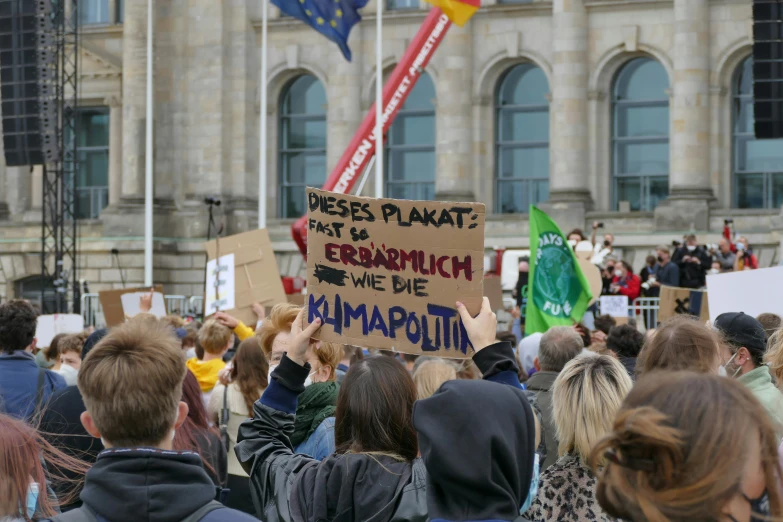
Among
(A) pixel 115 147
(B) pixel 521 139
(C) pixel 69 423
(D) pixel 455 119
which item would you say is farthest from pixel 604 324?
(A) pixel 115 147

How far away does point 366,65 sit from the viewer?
31516 millimetres

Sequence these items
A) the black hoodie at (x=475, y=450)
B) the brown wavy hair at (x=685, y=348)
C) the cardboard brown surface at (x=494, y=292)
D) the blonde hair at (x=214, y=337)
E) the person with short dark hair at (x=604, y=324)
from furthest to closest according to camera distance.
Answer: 1. the cardboard brown surface at (x=494, y=292)
2. the person with short dark hair at (x=604, y=324)
3. the blonde hair at (x=214, y=337)
4. the brown wavy hair at (x=685, y=348)
5. the black hoodie at (x=475, y=450)

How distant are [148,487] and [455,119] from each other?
2748 centimetres

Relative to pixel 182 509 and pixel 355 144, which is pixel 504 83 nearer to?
pixel 355 144

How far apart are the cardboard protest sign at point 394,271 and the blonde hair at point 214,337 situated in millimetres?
4231

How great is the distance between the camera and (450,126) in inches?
1193

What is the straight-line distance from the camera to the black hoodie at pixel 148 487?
10.2ft

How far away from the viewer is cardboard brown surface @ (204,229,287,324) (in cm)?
1558

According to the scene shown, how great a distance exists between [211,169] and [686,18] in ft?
38.4

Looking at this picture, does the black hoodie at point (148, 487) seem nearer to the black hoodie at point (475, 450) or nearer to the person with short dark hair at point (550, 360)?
the black hoodie at point (475, 450)

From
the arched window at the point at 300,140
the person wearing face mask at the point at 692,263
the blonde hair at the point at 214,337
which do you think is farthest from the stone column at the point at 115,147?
the blonde hair at the point at 214,337

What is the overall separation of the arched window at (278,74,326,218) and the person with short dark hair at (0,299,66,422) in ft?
84.4

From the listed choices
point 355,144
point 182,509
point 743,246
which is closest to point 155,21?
point 355,144

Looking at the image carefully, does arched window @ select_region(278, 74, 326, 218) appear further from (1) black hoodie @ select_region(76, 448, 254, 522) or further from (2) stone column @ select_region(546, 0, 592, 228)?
(1) black hoodie @ select_region(76, 448, 254, 522)
